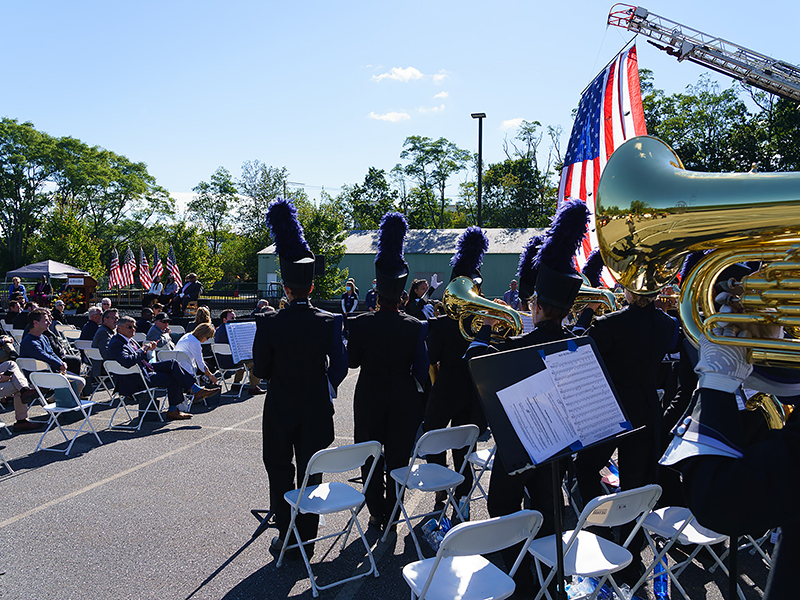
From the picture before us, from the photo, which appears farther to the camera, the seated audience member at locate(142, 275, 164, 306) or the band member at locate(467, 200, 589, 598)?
the seated audience member at locate(142, 275, 164, 306)

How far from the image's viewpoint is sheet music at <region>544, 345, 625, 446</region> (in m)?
1.95

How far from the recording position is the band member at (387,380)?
3979mm

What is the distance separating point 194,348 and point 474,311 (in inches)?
211

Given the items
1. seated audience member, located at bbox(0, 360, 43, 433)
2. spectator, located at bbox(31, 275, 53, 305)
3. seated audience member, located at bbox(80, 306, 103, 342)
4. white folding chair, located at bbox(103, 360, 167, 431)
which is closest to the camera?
seated audience member, located at bbox(0, 360, 43, 433)

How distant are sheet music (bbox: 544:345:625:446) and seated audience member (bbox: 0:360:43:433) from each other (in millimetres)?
7356

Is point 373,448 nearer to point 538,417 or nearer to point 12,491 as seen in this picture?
point 538,417

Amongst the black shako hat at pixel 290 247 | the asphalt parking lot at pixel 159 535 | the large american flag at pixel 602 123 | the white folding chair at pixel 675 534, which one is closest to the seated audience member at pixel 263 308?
the black shako hat at pixel 290 247

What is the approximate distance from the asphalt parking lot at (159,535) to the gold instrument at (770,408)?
2.48m

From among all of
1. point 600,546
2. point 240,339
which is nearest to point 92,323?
point 240,339

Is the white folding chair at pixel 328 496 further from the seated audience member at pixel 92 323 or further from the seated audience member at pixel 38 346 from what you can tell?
the seated audience member at pixel 92 323

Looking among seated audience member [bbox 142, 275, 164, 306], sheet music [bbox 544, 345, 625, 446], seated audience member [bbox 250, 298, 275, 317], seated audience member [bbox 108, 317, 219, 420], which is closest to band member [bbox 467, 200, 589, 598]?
sheet music [bbox 544, 345, 625, 446]

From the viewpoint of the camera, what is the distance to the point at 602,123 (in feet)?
27.8

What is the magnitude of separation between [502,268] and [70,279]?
65.5 ft

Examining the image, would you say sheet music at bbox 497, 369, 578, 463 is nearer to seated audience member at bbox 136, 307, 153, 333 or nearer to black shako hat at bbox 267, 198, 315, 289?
black shako hat at bbox 267, 198, 315, 289
